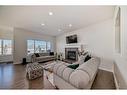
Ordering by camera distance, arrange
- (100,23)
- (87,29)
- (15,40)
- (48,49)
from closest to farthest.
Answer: (100,23), (87,29), (15,40), (48,49)

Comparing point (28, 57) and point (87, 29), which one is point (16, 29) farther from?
point (87, 29)

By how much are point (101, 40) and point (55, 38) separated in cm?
597

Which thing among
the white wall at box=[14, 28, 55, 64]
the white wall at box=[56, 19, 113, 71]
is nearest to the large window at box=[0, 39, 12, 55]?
the white wall at box=[14, 28, 55, 64]

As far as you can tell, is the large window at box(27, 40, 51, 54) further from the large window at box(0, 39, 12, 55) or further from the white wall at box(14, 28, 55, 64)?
the large window at box(0, 39, 12, 55)

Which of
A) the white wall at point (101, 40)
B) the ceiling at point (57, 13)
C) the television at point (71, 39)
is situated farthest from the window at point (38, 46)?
the white wall at point (101, 40)

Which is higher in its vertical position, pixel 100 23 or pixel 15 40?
pixel 100 23

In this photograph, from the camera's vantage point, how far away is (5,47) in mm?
7414

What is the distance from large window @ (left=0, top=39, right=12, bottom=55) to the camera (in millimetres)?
7207

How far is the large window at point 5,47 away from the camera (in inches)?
284

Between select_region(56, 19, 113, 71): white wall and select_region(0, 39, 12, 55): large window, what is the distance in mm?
6310

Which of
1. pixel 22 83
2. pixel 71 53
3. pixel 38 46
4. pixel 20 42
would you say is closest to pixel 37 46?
pixel 38 46

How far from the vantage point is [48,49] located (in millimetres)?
9477
